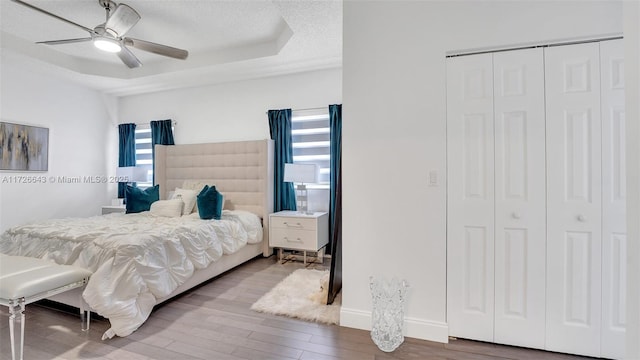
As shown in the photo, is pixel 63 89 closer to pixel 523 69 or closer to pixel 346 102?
pixel 346 102

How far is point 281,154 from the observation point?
4.23 metres

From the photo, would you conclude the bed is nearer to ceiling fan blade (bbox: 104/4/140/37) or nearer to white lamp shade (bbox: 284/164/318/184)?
white lamp shade (bbox: 284/164/318/184)

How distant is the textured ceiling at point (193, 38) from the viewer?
2.89 metres

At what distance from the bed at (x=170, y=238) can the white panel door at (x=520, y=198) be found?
2.62 metres

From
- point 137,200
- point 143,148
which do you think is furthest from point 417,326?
point 143,148

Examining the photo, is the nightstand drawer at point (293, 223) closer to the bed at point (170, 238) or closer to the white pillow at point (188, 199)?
the bed at point (170, 238)

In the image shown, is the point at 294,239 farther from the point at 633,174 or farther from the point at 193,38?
the point at 633,174

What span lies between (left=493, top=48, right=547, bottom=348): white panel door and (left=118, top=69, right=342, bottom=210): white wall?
2.44m

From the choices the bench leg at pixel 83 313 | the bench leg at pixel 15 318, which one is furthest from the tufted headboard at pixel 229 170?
the bench leg at pixel 15 318

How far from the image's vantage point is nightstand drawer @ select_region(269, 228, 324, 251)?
362 centimetres

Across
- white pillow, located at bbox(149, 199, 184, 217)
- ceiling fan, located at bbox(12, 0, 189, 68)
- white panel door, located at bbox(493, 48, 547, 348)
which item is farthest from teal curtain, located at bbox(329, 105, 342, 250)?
white panel door, located at bbox(493, 48, 547, 348)

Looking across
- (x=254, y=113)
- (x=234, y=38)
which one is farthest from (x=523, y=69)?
(x=254, y=113)

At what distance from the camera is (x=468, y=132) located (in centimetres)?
196

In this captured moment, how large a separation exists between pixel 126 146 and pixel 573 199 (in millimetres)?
6404
